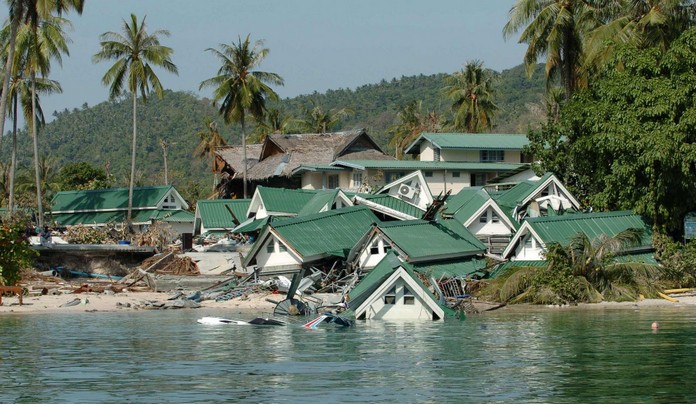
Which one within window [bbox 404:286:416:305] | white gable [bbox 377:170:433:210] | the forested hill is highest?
the forested hill

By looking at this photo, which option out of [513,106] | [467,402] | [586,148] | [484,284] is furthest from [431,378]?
[513,106]

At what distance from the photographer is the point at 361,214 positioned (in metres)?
53.2

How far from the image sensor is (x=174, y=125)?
178750 mm

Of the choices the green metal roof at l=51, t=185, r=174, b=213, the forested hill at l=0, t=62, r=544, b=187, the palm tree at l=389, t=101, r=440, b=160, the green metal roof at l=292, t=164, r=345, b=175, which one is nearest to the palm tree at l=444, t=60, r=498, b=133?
the palm tree at l=389, t=101, r=440, b=160

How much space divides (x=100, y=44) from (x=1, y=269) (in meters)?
29.5

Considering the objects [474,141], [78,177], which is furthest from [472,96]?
[78,177]

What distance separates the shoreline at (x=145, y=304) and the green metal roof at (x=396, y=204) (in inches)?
395

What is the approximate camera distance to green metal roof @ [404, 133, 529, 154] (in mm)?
73812

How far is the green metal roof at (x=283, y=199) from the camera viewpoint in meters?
63.4

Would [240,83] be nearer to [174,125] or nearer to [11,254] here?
[11,254]

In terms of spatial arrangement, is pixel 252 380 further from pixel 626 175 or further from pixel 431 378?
pixel 626 175

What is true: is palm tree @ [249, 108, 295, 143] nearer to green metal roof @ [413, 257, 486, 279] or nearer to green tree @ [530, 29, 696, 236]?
green tree @ [530, 29, 696, 236]

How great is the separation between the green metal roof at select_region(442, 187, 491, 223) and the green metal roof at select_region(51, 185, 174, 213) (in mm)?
27482

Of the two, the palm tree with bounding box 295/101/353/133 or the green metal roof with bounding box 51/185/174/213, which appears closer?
the green metal roof with bounding box 51/185/174/213
